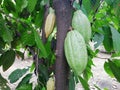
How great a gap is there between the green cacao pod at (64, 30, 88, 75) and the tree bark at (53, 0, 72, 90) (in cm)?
2

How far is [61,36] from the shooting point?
2.19 feet

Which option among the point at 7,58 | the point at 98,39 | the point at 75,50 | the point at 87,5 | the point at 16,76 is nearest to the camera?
the point at 75,50

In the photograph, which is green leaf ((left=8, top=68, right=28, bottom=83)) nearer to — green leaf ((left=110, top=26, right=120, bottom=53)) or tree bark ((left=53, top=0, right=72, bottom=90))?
green leaf ((left=110, top=26, right=120, bottom=53))

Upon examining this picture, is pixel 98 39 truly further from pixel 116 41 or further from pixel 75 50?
pixel 75 50

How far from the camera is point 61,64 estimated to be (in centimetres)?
67

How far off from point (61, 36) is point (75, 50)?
5 cm

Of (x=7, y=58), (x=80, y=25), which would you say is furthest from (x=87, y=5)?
(x=7, y=58)

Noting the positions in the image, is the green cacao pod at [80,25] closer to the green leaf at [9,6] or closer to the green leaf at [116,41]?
the green leaf at [116,41]

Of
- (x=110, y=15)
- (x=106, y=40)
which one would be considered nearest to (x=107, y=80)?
(x=110, y=15)

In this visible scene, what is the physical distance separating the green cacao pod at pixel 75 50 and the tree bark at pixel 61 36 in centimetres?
2

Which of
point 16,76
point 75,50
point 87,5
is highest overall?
point 87,5

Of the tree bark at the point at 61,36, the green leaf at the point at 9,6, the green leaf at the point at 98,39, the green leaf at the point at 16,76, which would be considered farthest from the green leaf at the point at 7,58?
the tree bark at the point at 61,36

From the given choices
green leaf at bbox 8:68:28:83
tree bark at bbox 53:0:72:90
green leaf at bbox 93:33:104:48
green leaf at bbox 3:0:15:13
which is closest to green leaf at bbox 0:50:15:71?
green leaf at bbox 8:68:28:83

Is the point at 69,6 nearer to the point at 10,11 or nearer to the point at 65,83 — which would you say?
the point at 65,83
